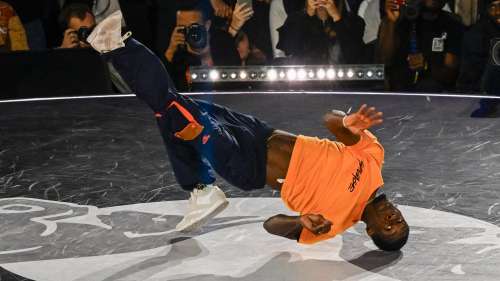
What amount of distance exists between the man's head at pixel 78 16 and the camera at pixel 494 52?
3065mm

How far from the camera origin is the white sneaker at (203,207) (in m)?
3.37

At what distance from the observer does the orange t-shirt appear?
321cm

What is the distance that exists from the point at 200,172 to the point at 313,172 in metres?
0.44

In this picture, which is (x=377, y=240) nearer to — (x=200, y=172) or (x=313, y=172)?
(x=313, y=172)

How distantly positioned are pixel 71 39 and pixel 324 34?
2.01 m

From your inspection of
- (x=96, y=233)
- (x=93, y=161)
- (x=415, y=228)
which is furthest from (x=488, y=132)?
(x=96, y=233)

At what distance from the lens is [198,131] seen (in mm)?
3275

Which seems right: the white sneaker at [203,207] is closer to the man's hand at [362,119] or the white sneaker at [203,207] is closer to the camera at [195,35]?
the man's hand at [362,119]

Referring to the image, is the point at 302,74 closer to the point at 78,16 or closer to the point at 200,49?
the point at 200,49

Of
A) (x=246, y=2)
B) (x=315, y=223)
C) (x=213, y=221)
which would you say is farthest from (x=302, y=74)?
(x=315, y=223)

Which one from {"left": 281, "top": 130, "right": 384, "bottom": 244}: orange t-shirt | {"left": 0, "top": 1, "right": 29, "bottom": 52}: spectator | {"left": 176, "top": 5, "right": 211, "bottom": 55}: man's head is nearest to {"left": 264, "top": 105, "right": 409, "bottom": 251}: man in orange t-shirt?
{"left": 281, "top": 130, "right": 384, "bottom": 244}: orange t-shirt

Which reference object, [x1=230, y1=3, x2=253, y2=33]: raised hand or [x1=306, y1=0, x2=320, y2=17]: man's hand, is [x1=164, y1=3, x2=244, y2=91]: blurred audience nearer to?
[x1=230, y1=3, x2=253, y2=33]: raised hand

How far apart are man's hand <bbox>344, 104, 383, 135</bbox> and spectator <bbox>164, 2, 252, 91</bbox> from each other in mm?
4072

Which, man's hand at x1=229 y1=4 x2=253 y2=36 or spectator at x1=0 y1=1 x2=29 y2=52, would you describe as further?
man's hand at x1=229 y1=4 x2=253 y2=36
